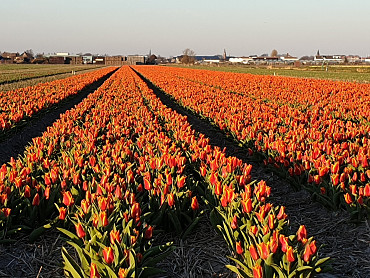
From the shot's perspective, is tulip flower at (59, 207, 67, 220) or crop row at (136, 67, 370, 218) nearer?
tulip flower at (59, 207, 67, 220)

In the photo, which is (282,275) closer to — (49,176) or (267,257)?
(267,257)

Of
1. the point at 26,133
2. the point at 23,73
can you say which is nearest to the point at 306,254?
the point at 26,133

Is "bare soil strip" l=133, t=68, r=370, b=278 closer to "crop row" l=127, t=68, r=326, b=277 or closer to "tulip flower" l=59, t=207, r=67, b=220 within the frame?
"crop row" l=127, t=68, r=326, b=277

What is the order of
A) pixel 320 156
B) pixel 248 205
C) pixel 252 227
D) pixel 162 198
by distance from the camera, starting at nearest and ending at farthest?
pixel 252 227 < pixel 248 205 < pixel 162 198 < pixel 320 156

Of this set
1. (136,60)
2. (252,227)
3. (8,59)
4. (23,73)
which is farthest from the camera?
(136,60)

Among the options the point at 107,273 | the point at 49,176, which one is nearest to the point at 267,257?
the point at 107,273

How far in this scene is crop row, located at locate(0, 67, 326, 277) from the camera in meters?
2.68

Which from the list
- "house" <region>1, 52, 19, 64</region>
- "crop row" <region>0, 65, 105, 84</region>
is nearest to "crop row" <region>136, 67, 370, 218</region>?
"crop row" <region>0, 65, 105, 84</region>

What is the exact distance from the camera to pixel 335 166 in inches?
175

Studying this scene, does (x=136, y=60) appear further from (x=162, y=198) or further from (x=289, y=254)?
(x=289, y=254)

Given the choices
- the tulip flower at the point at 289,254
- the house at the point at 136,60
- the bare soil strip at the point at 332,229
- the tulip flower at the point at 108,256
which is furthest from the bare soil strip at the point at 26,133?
the house at the point at 136,60

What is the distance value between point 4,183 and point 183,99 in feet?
34.2

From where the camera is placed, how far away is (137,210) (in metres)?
3.16

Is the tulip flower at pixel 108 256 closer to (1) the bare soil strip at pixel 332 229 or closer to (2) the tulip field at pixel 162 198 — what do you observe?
(2) the tulip field at pixel 162 198
